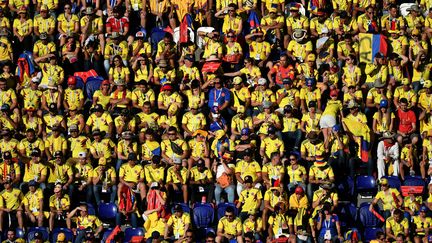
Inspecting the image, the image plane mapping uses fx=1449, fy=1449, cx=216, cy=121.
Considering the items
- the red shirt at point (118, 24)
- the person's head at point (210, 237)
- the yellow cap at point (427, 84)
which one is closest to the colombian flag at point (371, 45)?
the yellow cap at point (427, 84)

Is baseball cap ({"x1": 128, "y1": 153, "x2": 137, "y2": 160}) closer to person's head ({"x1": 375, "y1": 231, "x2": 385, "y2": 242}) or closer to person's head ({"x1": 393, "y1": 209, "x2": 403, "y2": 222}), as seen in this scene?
person's head ({"x1": 375, "y1": 231, "x2": 385, "y2": 242})

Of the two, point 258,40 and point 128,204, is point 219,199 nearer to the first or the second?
point 128,204

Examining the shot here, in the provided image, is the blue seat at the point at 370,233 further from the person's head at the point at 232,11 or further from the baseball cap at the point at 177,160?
the person's head at the point at 232,11

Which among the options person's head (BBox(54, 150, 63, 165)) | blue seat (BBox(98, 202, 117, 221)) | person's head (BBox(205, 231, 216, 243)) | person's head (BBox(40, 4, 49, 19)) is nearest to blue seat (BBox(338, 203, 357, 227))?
person's head (BBox(205, 231, 216, 243))

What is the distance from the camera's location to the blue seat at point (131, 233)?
84.2 ft

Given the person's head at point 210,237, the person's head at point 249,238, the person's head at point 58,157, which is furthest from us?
the person's head at point 58,157

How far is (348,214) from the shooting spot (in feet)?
86.4

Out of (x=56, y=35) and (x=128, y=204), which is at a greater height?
(x=56, y=35)

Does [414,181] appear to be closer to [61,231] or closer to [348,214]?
[348,214]

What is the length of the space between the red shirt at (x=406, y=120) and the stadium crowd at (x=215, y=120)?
0.02 m

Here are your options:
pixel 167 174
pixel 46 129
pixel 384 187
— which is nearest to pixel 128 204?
pixel 167 174

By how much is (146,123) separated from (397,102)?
16.1 ft

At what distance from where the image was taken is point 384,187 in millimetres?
26359

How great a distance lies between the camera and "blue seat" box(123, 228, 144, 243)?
25672 millimetres
